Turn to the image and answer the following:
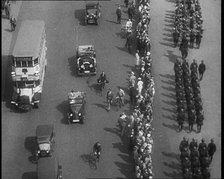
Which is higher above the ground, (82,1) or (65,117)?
(82,1)

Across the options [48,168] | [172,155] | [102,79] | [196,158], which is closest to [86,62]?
[102,79]

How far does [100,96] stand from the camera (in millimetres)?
38406

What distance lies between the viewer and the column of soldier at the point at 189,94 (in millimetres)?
33500

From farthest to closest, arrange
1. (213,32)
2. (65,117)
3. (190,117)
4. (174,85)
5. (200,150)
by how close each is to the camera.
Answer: (213,32), (174,85), (65,117), (190,117), (200,150)

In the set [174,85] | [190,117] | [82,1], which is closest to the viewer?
[190,117]

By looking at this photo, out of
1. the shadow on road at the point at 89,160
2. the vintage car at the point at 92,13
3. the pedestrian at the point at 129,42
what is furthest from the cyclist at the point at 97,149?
the vintage car at the point at 92,13

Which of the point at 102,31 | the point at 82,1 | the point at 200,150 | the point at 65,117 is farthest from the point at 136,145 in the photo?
the point at 82,1

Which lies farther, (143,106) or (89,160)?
(143,106)

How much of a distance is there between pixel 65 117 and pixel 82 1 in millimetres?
18406

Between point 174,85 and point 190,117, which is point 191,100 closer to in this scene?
point 190,117

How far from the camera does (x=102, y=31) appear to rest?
153ft

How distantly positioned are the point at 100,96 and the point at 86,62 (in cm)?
307

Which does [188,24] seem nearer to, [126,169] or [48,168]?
[126,169]

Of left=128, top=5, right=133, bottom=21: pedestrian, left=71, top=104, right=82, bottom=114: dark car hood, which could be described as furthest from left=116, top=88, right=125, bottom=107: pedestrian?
left=128, top=5, right=133, bottom=21: pedestrian
